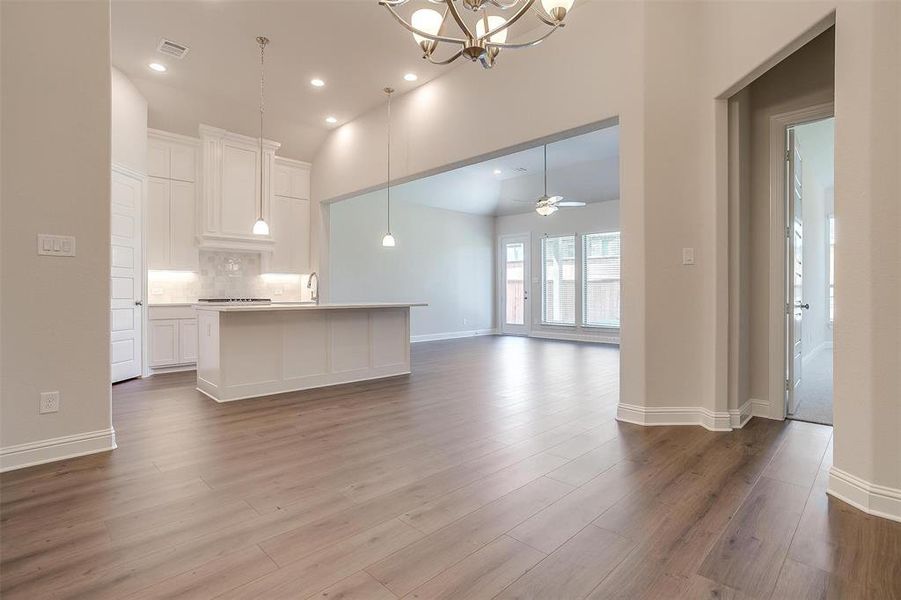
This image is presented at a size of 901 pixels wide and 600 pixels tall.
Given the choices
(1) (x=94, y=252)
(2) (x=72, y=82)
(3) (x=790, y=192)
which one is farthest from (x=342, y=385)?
(3) (x=790, y=192)

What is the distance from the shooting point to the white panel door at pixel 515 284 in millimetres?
11062

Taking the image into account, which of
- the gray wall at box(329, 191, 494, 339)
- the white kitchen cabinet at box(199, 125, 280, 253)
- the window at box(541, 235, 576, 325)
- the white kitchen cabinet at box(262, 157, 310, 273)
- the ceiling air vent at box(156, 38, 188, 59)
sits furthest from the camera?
the window at box(541, 235, 576, 325)

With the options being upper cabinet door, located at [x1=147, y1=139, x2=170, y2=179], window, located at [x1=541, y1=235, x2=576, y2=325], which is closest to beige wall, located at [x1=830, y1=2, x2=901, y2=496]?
upper cabinet door, located at [x1=147, y1=139, x2=170, y2=179]

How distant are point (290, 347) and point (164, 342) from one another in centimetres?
234

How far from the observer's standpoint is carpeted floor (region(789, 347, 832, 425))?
12.1 feet

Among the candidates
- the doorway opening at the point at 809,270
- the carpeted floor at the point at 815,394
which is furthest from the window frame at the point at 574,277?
the carpeted floor at the point at 815,394

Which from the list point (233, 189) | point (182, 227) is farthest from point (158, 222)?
point (233, 189)

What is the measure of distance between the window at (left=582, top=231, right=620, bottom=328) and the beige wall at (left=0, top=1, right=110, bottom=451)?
8.64 metres

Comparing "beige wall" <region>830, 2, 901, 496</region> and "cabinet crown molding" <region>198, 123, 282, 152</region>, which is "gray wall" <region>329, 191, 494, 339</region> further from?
"beige wall" <region>830, 2, 901, 496</region>

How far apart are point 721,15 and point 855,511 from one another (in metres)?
3.17

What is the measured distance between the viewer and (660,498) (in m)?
2.25

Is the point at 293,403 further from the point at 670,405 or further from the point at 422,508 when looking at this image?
the point at 670,405

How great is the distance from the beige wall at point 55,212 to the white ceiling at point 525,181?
562 centimetres

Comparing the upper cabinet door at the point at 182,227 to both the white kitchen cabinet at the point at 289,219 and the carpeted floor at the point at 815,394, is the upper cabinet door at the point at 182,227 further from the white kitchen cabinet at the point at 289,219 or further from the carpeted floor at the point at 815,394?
the carpeted floor at the point at 815,394
